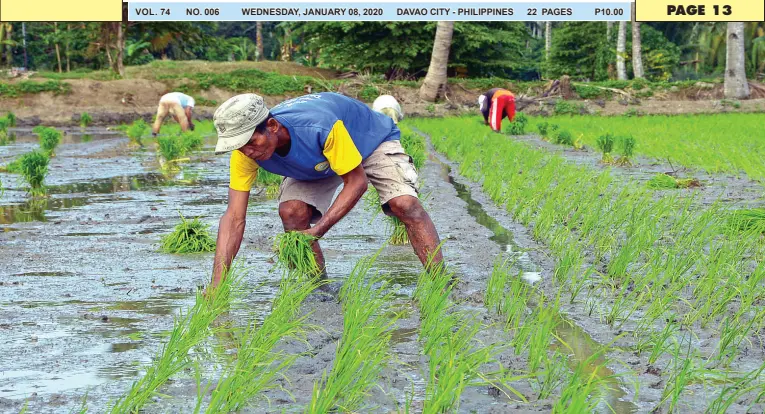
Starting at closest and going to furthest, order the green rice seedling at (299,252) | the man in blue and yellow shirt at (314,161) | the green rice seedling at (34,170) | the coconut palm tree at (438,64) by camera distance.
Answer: the man in blue and yellow shirt at (314,161) < the green rice seedling at (299,252) < the green rice seedling at (34,170) < the coconut palm tree at (438,64)

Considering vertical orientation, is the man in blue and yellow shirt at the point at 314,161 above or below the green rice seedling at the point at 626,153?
above

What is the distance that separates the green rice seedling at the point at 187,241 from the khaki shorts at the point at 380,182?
1.05 meters

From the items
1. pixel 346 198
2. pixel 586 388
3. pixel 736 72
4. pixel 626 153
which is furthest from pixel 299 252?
pixel 736 72

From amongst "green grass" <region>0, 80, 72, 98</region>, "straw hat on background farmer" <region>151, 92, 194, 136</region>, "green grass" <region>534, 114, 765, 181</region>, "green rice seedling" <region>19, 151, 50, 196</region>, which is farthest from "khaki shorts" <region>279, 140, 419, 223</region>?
"green grass" <region>0, 80, 72, 98</region>

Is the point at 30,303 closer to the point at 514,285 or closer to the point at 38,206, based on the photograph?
the point at 514,285

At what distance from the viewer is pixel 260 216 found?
682 cm

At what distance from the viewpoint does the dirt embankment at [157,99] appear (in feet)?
71.6

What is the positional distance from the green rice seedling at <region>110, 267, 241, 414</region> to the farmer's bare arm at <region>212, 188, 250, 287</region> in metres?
0.32

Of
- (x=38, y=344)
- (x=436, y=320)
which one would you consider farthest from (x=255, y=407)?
(x=38, y=344)

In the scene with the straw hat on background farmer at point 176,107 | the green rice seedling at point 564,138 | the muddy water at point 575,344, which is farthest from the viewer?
the straw hat on background farmer at point 176,107

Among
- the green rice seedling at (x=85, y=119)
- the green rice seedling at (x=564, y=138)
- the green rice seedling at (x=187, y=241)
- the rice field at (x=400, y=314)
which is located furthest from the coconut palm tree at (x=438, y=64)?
the green rice seedling at (x=187, y=241)

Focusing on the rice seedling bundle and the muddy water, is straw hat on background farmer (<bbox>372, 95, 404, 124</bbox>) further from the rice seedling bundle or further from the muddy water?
the rice seedling bundle

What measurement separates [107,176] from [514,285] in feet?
23.1

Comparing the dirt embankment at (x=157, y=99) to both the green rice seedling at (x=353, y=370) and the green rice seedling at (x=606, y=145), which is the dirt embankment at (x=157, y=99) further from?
the green rice seedling at (x=353, y=370)
